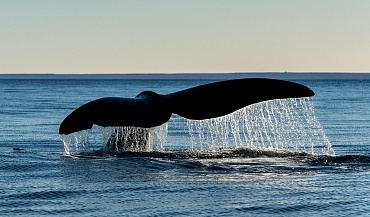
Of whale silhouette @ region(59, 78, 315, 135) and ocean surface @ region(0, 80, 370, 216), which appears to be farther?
whale silhouette @ region(59, 78, 315, 135)

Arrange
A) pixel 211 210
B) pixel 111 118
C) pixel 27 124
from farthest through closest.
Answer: pixel 27 124
pixel 111 118
pixel 211 210

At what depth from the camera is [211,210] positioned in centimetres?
599

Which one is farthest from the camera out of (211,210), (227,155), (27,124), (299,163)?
(27,124)

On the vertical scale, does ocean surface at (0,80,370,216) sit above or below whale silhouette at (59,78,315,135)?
below

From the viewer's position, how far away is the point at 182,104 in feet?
28.5

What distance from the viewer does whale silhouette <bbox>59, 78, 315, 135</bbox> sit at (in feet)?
26.1

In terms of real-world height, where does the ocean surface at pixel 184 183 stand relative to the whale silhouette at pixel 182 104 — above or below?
below

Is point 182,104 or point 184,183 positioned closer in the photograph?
point 184,183

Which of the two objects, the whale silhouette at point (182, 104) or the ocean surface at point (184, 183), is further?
the whale silhouette at point (182, 104)

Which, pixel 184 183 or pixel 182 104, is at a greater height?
pixel 182 104

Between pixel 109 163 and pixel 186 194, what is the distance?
2445 mm

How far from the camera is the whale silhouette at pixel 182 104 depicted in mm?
7957

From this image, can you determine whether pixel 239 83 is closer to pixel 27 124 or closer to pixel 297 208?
pixel 297 208

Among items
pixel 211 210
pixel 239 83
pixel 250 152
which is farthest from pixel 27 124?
pixel 211 210
